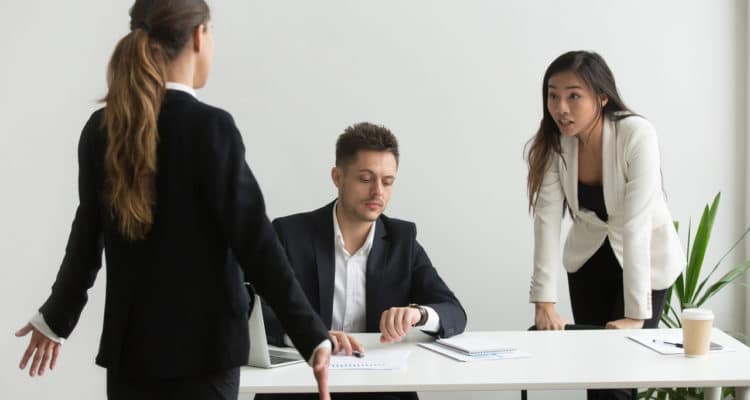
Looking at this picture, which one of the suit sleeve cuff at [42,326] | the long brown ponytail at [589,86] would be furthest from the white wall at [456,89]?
the suit sleeve cuff at [42,326]

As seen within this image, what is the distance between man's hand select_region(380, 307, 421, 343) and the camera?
2.35m

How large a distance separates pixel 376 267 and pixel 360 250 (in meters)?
0.08

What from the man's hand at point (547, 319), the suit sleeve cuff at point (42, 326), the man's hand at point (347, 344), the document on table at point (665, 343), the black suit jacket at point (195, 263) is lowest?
the man's hand at point (547, 319)

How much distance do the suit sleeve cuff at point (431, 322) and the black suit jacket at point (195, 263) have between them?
0.98 metres

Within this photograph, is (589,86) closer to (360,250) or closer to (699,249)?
(360,250)

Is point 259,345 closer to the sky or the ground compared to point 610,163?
closer to the ground

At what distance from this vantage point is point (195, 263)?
146cm

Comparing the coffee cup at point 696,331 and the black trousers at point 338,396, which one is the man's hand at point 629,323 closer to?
the coffee cup at point 696,331

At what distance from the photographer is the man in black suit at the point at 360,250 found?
2.65 meters

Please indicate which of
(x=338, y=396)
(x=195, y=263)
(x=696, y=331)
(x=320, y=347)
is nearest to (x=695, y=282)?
(x=696, y=331)

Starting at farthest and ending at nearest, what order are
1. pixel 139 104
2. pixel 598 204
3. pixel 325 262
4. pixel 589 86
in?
pixel 598 204
pixel 589 86
pixel 325 262
pixel 139 104

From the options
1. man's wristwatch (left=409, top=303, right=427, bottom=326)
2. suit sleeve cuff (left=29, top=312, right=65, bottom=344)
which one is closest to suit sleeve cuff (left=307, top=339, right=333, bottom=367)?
suit sleeve cuff (left=29, top=312, right=65, bottom=344)

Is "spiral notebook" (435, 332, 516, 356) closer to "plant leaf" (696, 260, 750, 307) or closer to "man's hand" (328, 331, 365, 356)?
"man's hand" (328, 331, 365, 356)

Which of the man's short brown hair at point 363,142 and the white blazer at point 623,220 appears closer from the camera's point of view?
the man's short brown hair at point 363,142
